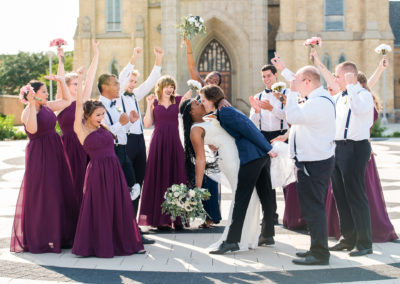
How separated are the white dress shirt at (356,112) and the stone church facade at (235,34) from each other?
26175 millimetres

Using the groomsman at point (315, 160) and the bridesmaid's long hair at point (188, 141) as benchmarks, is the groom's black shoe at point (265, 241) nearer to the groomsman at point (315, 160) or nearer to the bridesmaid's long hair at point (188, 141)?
the groomsman at point (315, 160)

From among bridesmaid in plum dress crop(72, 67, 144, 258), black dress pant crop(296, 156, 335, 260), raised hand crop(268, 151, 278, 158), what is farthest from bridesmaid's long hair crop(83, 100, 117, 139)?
black dress pant crop(296, 156, 335, 260)

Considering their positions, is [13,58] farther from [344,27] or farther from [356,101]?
[356,101]

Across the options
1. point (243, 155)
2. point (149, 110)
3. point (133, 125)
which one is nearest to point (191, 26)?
point (149, 110)

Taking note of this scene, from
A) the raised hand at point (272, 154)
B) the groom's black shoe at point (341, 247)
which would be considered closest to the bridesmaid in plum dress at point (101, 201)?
the raised hand at point (272, 154)

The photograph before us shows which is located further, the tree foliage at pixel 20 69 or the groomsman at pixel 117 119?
the tree foliage at pixel 20 69

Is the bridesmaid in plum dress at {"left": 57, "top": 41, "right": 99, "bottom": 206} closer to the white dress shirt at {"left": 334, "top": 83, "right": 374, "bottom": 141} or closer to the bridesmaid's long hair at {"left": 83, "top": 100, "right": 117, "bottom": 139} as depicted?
the bridesmaid's long hair at {"left": 83, "top": 100, "right": 117, "bottom": 139}

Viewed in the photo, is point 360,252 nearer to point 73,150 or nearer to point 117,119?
point 117,119

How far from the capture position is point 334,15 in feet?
112

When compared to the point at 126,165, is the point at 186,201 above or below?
below

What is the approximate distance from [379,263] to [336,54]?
29.4 meters

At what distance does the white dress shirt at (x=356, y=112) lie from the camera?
21.9 feet

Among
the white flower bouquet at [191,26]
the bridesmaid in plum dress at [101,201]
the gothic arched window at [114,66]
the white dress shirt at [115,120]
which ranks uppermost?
the gothic arched window at [114,66]

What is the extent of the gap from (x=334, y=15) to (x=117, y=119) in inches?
1141
